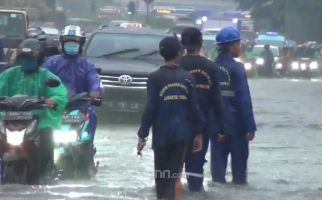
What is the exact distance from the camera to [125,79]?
2266 cm

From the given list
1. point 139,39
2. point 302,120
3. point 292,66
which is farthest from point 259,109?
point 292,66

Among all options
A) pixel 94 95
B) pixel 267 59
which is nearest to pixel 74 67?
pixel 94 95

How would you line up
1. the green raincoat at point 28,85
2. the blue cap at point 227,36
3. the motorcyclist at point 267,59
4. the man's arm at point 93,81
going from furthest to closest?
1. the motorcyclist at point 267,59
2. the man's arm at point 93,81
3. the blue cap at point 227,36
4. the green raincoat at point 28,85

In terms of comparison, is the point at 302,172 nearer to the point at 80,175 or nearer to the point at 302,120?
the point at 80,175

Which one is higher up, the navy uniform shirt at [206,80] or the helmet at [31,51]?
the helmet at [31,51]

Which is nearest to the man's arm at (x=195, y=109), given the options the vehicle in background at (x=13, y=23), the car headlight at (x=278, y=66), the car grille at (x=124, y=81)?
the car grille at (x=124, y=81)

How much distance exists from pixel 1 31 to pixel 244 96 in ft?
75.5

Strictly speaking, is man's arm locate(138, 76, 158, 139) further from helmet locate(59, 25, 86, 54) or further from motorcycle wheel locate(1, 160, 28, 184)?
helmet locate(59, 25, 86, 54)

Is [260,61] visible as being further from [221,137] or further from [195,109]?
[195,109]

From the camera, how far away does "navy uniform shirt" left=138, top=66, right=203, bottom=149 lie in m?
10.8

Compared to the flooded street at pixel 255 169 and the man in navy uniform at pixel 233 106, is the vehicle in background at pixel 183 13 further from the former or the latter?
the man in navy uniform at pixel 233 106

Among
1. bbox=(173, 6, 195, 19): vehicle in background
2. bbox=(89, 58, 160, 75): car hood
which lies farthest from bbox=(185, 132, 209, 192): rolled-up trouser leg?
bbox=(173, 6, 195, 19): vehicle in background

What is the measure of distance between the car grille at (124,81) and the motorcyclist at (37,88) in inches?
403

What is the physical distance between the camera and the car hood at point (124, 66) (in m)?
22.6
